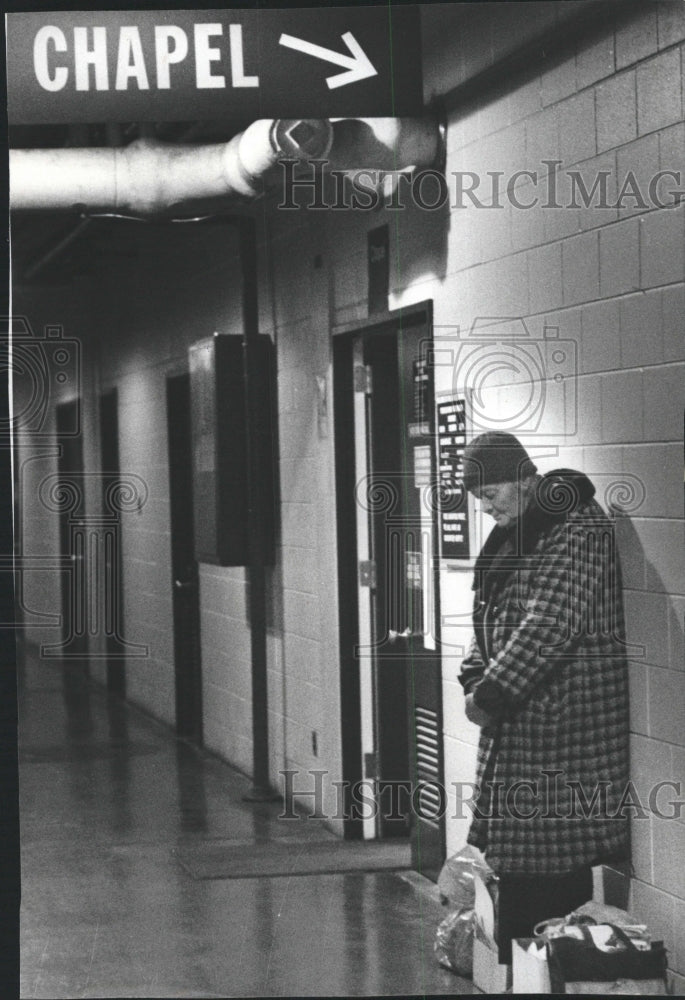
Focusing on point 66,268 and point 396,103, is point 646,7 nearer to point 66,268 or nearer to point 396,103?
point 396,103

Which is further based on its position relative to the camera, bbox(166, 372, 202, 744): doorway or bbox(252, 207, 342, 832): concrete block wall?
bbox(252, 207, 342, 832): concrete block wall

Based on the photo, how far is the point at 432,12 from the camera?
15.2 ft

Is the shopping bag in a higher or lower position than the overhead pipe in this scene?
lower

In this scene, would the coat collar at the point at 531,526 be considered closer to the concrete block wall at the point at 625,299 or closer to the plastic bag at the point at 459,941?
the concrete block wall at the point at 625,299

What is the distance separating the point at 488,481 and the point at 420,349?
448mm

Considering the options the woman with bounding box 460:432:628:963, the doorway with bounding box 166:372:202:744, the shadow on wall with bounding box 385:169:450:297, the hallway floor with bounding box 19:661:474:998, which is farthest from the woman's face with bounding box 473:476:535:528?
the hallway floor with bounding box 19:661:474:998

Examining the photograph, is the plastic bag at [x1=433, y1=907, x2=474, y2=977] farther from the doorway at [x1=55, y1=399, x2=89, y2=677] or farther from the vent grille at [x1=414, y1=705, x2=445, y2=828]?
the doorway at [x1=55, y1=399, x2=89, y2=677]

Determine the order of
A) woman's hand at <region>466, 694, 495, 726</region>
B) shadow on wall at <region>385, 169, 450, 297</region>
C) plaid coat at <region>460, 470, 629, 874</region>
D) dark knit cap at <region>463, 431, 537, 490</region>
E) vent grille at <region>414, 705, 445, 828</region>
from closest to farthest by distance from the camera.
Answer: plaid coat at <region>460, 470, 629, 874</region> → dark knit cap at <region>463, 431, 537, 490</region> → shadow on wall at <region>385, 169, 450, 297</region> → woman's hand at <region>466, 694, 495, 726</region> → vent grille at <region>414, 705, 445, 828</region>

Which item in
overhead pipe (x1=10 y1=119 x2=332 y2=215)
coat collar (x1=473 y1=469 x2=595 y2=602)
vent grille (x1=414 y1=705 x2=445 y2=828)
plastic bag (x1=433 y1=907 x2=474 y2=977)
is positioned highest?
overhead pipe (x1=10 y1=119 x2=332 y2=215)

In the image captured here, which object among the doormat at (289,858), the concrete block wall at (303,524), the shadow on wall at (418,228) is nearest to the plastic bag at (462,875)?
the doormat at (289,858)

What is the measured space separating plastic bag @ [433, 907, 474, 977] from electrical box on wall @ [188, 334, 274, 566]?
1.28 metres

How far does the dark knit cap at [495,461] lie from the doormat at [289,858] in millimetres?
1185

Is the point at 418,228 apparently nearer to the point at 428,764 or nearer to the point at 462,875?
the point at 428,764

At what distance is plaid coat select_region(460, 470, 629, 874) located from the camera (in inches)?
178
